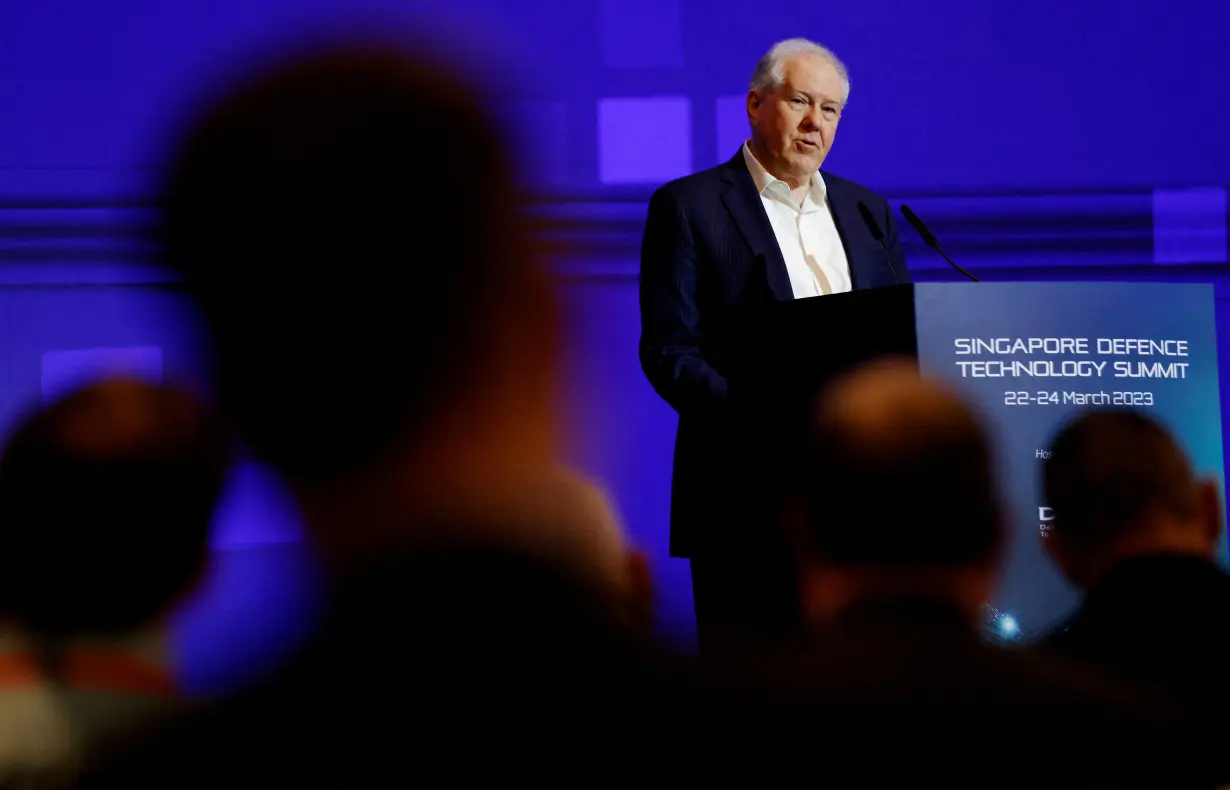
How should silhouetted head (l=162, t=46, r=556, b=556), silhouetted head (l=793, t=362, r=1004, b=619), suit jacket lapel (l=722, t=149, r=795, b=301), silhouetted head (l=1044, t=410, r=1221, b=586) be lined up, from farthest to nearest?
suit jacket lapel (l=722, t=149, r=795, b=301)
silhouetted head (l=1044, t=410, r=1221, b=586)
silhouetted head (l=793, t=362, r=1004, b=619)
silhouetted head (l=162, t=46, r=556, b=556)

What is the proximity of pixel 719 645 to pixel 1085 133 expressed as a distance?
9.21 ft

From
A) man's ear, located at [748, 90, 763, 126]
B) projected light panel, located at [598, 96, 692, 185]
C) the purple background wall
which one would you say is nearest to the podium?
man's ear, located at [748, 90, 763, 126]

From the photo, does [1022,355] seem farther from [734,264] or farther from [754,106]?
[754,106]

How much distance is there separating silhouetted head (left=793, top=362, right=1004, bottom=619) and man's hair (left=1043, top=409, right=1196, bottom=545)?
21cm

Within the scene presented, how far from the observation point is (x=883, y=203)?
1884 mm

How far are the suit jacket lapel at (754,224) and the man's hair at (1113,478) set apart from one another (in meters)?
0.97

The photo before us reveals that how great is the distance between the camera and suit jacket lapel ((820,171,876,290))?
1.77 meters

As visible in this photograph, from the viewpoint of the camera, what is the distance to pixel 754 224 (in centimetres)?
177

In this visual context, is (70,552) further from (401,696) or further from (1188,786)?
→ (1188,786)

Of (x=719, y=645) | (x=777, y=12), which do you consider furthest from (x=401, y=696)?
(x=777, y=12)

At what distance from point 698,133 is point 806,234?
1.10 m

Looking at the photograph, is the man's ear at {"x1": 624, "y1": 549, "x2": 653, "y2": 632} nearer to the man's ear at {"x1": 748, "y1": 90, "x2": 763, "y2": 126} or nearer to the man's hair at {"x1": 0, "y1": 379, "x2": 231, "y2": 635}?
the man's hair at {"x1": 0, "y1": 379, "x2": 231, "y2": 635}

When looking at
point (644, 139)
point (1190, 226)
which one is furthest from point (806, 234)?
point (1190, 226)

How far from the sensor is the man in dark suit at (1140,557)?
1.87 ft
